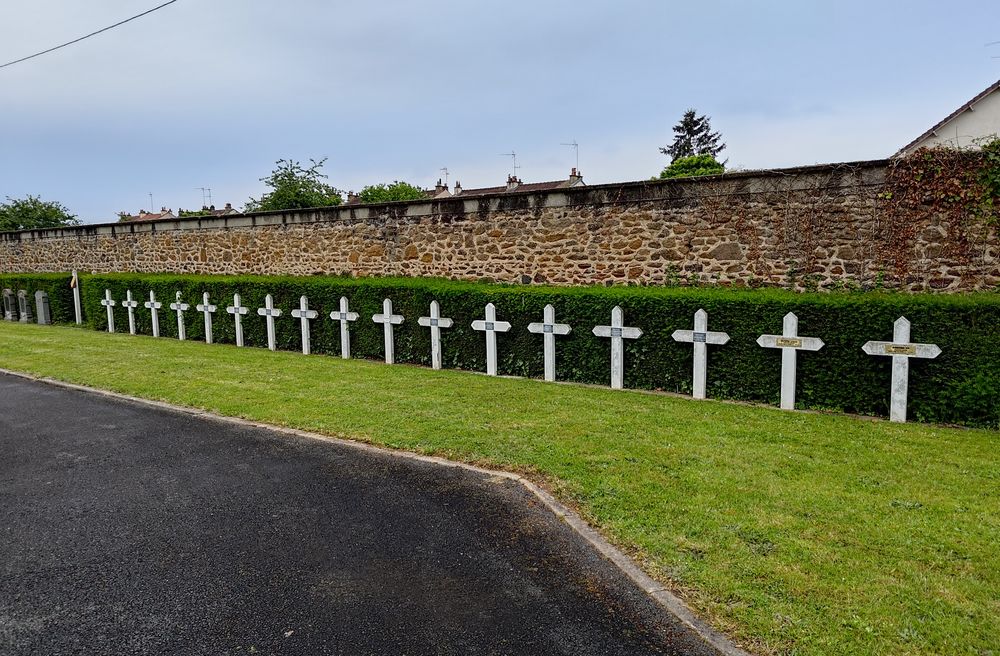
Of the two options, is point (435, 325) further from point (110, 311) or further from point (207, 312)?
point (110, 311)

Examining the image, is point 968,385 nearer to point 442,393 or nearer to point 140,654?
point 442,393

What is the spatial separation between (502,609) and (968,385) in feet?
19.0

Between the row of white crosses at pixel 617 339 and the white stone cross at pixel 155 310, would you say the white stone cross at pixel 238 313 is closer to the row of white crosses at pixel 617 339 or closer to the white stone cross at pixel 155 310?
the row of white crosses at pixel 617 339

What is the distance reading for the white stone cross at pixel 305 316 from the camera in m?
12.2

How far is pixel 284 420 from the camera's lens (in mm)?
6977

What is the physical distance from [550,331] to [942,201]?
18.0 ft

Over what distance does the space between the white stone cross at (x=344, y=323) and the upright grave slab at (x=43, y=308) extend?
44.5ft

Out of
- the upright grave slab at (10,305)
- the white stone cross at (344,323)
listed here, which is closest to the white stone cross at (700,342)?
the white stone cross at (344,323)

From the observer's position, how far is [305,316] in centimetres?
1226

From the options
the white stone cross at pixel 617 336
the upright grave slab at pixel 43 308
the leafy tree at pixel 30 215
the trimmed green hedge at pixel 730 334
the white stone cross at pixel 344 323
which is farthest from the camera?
the leafy tree at pixel 30 215

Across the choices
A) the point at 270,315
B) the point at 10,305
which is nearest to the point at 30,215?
the point at 10,305

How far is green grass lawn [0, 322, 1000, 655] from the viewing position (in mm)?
3104

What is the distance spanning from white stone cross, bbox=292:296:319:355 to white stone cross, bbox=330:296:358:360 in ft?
2.09

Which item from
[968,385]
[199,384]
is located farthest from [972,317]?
[199,384]
